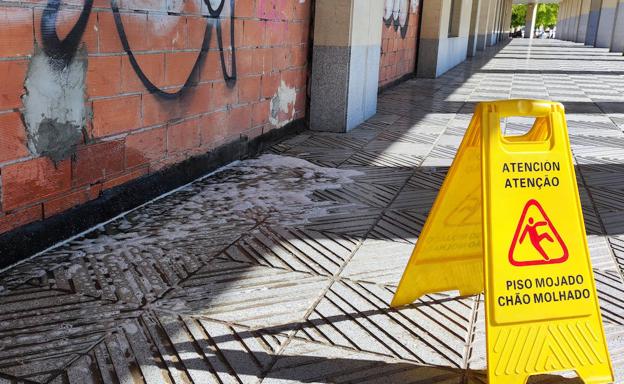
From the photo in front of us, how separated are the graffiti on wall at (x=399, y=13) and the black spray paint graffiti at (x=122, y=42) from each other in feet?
20.8

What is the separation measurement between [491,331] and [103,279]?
1.85 meters

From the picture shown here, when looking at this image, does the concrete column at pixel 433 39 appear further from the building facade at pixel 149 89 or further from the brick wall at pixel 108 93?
the brick wall at pixel 108 93

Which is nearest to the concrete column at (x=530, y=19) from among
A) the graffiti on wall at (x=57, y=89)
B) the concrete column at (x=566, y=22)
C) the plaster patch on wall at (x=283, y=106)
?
the concrete column at (x=566, y=22)

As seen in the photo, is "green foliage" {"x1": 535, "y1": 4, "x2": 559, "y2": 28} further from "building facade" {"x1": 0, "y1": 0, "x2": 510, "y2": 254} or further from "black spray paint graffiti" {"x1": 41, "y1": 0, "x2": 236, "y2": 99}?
"black spray paint graffiti" {"x1": 41, "y1": 0, "x2": 236, "y2": 99}

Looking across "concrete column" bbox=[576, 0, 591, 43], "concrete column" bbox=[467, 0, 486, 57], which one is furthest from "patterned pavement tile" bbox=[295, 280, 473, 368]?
"concrete column" bbox=[576, 0, 591, 43]

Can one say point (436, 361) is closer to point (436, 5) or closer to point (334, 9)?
point (334, 9)

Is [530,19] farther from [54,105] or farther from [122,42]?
[54,105]

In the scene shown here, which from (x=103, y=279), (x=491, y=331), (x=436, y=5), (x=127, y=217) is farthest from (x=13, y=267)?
(x=436, y=5)

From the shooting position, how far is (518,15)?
3317 inches

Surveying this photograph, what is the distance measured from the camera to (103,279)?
304cm

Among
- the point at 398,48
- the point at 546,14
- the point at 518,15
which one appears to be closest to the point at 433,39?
the point at 398,48

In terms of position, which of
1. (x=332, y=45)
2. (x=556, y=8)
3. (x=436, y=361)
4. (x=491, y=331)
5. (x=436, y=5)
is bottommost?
(x=436, y=361)

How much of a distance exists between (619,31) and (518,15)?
190ft

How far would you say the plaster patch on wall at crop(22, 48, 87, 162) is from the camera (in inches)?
125
